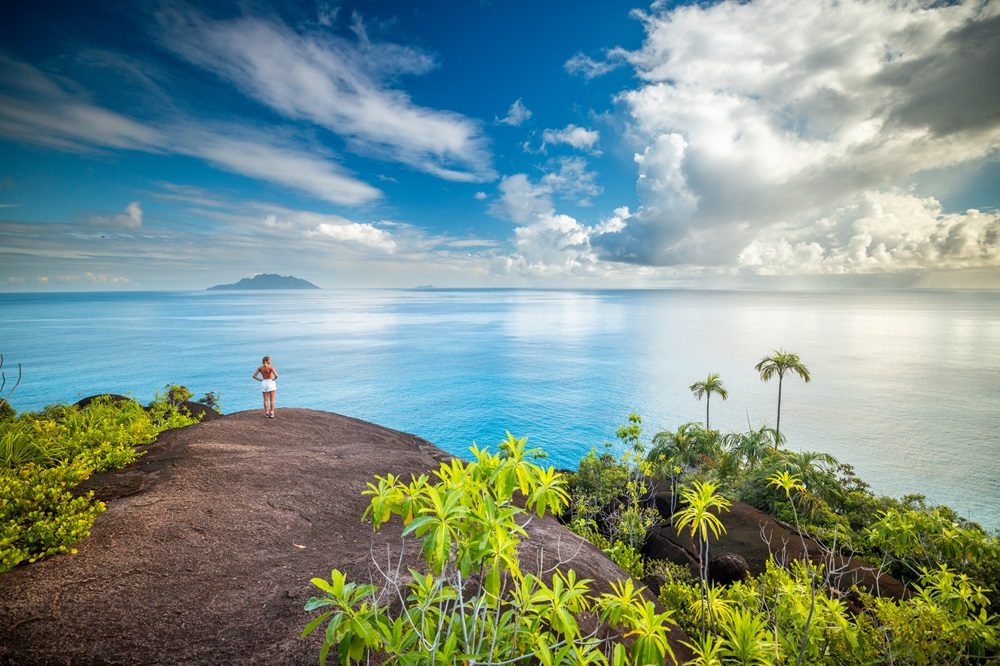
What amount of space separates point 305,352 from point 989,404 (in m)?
129

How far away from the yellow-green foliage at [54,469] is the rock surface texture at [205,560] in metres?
0.34

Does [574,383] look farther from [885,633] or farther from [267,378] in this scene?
[885,633]

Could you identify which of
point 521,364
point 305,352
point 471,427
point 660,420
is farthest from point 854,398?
→ point 305,352

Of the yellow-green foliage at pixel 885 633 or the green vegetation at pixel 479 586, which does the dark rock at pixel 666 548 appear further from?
the green vegetation at pixel 479 586

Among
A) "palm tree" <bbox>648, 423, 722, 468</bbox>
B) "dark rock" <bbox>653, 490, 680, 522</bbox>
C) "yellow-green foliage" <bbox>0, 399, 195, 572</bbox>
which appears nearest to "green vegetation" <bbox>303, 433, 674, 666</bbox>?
"yellow-green foliage" <bbox>0, 399, 195, 572</bbox>

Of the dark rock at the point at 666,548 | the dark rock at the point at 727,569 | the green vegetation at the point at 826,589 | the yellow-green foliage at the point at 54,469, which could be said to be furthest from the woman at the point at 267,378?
the dark rock at the point at 727,569

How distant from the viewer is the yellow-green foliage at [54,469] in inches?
270

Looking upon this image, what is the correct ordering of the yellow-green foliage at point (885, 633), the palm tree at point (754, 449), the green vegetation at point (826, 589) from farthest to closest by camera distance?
the palm tree at point (754, 449) → the yellow-green foliage at point (885, 633) → the green vegetation at point (826, 589)

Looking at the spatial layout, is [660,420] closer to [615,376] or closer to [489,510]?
[615,376]

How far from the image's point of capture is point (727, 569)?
45.5ft

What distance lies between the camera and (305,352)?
313ft

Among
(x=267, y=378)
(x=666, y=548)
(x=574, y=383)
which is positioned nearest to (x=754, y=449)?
(x=666, y=548)

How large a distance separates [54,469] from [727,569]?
18529mm

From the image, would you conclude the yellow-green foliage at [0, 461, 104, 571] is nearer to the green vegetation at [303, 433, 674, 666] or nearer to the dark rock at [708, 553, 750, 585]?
the green vegetation at [303, 433, 674, 666]
